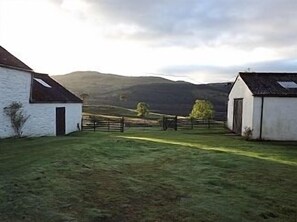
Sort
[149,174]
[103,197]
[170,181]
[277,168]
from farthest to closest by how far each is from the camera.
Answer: [277,168], [149,174], [170,181], [103,197]

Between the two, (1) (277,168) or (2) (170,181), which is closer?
(2) (170,181)

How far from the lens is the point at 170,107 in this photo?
99.6 metres

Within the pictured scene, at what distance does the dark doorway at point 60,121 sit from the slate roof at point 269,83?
14.8 m

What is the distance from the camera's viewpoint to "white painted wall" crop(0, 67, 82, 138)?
837 inches

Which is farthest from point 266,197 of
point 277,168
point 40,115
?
point 40,115

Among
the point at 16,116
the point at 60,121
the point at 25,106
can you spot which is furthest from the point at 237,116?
the point at 16,116

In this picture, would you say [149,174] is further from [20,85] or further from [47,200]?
[20,85]

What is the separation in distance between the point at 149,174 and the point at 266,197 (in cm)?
388

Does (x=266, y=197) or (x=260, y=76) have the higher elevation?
(x=260, y=76)

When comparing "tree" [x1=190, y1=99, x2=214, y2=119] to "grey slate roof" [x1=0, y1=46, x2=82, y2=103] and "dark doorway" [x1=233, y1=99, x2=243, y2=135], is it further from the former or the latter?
"grey slate roof" [x1=0, y1=46, x2=82, y2=103]

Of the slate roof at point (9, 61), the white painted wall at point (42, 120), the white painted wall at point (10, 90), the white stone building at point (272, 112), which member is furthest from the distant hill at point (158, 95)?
the white painted wall at point (10, 90)

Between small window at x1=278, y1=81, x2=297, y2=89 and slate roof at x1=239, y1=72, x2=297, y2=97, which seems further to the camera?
small window at x1=278, y1=81, x2=297, y2=89

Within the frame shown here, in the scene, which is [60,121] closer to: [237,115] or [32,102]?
[32,102]

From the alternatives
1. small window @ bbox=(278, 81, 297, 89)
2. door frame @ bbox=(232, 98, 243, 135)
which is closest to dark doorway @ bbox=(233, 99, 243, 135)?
door frame @ bbox=(232, 98, 243, 135)
